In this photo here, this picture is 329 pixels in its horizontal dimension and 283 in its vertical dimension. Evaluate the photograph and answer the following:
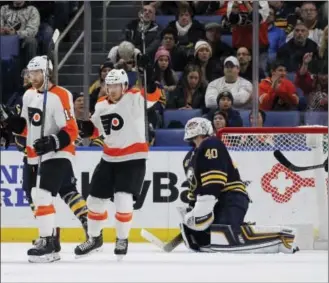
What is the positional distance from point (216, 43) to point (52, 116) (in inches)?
92.9

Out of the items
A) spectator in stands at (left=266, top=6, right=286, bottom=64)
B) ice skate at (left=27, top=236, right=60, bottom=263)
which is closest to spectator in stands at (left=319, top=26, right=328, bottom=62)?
spectator in stands at (left=266, top=6, right=286, bottom=64)

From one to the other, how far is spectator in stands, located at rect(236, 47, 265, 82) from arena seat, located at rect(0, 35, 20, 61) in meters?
1.55

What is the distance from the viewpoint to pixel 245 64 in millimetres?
9117

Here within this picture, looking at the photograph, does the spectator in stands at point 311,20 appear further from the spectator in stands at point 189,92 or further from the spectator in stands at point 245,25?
the spectator in stands at point 189,92

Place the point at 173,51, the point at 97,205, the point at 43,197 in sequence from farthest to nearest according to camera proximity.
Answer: the point at 173,51 < the point at 97,205 < the point at 43,197

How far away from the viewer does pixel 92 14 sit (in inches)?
356

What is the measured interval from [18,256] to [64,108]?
936 millimetres

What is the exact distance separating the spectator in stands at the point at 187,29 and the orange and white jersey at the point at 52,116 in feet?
7.45

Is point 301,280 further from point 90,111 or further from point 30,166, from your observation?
point 90,111

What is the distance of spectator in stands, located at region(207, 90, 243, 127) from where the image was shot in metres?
8.95

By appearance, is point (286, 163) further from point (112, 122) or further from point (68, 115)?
point (68, 115)

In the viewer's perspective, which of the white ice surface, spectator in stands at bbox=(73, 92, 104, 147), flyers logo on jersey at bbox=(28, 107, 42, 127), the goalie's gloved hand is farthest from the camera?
spectator in stands at bbox=(73, 92, 104, 147)

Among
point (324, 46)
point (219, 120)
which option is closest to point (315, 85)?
point (324, 46)

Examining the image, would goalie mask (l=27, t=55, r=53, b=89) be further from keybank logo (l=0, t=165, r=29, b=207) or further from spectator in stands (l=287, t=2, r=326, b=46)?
spectator in stands (l=287, t=2, r=326, b=46)
